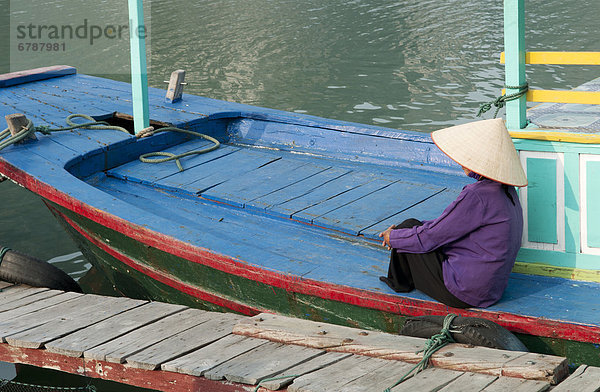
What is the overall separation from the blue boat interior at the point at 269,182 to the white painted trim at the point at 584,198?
0.17 metres

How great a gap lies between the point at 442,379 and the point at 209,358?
1.05 metres

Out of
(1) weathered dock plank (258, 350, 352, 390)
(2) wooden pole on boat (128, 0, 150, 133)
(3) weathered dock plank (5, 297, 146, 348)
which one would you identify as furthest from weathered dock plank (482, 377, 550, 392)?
(2) wooden pole on boat (128, 0, 150, 133)

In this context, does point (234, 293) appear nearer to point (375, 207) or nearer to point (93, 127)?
→ point (375, 207)

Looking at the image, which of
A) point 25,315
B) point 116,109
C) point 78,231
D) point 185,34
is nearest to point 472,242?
point 25,315

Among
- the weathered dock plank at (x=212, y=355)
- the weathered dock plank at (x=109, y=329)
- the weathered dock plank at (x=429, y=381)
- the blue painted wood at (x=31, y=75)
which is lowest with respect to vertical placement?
the weathered dock plank at (x=109, y=329)

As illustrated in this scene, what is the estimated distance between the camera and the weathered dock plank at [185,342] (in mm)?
3338

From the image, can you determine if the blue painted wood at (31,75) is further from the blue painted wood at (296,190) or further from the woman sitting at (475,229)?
the woman sitting at (475,229)

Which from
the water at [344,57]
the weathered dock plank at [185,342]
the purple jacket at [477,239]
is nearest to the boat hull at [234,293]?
the purple jacket at [477,239]

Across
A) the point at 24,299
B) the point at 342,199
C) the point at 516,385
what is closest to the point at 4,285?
the point at 24,299

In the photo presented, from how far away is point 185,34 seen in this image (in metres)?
14.3

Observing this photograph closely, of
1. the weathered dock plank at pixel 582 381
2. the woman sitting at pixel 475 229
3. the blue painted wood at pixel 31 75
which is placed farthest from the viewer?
the blue painted wood at pixel 31 75

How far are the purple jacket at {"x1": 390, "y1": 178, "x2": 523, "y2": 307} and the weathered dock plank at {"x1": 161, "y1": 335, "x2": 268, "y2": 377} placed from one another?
890 mm

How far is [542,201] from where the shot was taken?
3443mm

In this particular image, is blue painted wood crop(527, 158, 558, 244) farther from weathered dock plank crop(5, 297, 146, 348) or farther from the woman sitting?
weathered dock plank crop(5, 297, 146, 348)
